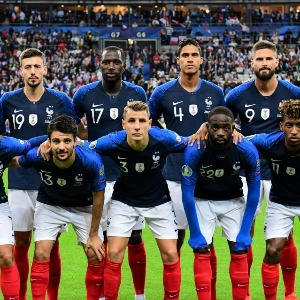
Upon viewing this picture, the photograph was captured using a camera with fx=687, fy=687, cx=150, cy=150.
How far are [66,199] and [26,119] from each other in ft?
3.08

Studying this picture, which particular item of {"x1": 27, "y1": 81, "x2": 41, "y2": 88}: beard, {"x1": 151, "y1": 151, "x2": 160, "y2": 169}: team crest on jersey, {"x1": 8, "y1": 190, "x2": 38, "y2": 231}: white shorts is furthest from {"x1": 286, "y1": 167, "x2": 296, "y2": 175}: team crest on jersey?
{"x1": 27, "y1": 81, "x2": 41, "y2": 88}: beard

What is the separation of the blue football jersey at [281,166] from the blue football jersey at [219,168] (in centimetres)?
19

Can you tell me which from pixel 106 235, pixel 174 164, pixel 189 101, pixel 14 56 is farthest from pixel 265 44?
pixel 14 56

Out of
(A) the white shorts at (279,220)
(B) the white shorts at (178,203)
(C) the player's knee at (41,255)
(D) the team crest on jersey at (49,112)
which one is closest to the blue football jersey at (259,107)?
(A) the white shorts at (279,220)

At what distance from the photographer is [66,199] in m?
5.97

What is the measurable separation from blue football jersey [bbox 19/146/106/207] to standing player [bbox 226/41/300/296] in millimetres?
1635

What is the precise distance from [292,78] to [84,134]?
83.8 ft

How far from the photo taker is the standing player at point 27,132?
20.8 ft

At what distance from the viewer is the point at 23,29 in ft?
130

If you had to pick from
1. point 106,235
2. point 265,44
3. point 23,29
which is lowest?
point 106,235

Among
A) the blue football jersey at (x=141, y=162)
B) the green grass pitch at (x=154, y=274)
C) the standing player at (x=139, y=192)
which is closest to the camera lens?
the standing player at (x=139, y=192)

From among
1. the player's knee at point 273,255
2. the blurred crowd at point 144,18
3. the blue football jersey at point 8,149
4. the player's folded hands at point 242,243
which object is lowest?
the player's knee at point 273,255

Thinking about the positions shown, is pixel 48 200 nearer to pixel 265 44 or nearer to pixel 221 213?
pixel 221 213

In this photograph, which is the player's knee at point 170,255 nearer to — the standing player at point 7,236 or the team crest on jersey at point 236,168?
the team crest on jersey at point 236,168
